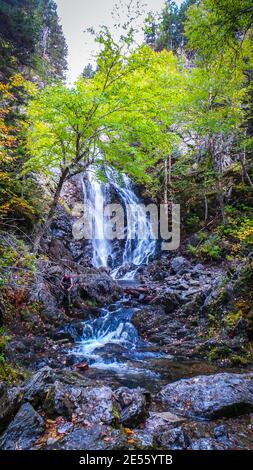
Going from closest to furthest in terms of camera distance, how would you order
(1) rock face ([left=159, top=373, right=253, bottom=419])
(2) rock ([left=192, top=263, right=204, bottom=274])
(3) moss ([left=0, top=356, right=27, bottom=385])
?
1. (1) rock face ([left=159, top=373, right=253, bottom=419])
2. (3) moss ([left=0, top=356, right=27, bottom=385])
3. (2) rock ([left=192, top=263, right=204, bottom=274])

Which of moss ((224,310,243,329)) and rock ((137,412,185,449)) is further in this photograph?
moss ((224,310,243,329))

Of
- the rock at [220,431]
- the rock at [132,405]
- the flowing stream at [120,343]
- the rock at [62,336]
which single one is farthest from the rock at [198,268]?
the rock at [220,431]

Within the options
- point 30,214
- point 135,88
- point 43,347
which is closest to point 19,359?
point 43,347

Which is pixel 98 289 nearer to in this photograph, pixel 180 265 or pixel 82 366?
pixel 82 366

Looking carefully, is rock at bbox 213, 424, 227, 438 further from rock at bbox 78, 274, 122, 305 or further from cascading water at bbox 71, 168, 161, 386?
rock at bbox 78, 274, 122, 305

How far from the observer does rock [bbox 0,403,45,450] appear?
3.17 metres

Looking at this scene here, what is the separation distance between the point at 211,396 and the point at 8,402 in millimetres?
3161

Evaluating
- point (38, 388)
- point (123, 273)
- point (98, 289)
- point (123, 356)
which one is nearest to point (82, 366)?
point (123, 356)

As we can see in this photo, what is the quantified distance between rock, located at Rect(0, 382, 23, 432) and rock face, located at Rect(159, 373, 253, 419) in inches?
95.7

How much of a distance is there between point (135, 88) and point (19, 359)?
24.5 ft

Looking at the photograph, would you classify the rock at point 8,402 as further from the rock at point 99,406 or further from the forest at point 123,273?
the rock at point 99,406

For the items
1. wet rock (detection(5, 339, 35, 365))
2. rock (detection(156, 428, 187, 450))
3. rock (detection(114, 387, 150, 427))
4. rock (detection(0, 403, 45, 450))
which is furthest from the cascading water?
rock (detection(0, 403, 45, 450))

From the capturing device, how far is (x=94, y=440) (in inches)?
126

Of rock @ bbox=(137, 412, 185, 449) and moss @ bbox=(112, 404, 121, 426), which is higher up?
moss @ bbox=(112, 404, 121, 426)
